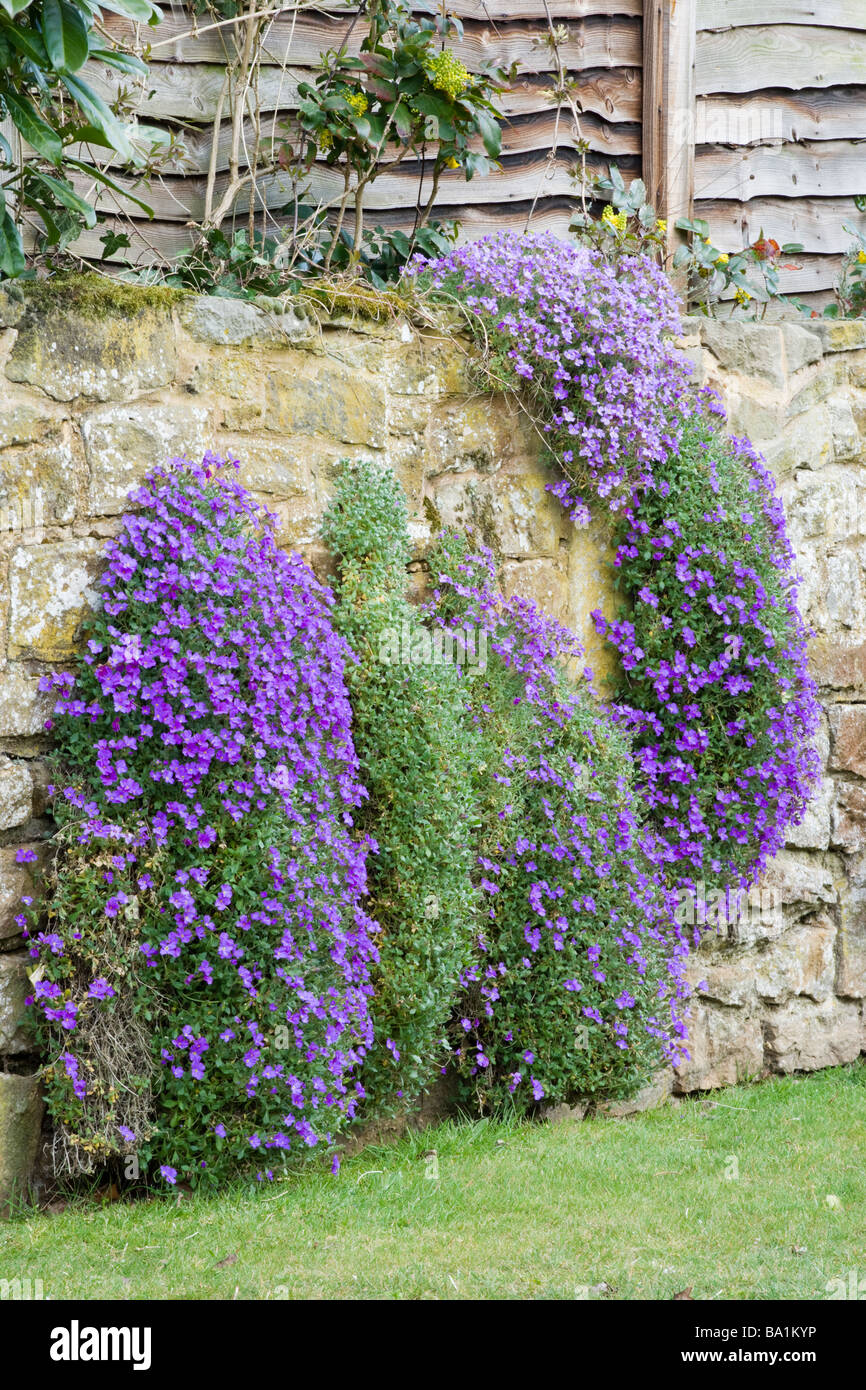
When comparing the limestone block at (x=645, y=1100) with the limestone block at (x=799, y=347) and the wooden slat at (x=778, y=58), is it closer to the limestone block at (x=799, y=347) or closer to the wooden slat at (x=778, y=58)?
the limestone block at (x=799, y=347)

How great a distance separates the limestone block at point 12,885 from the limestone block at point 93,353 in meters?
1.15

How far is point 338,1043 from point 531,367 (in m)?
2.19

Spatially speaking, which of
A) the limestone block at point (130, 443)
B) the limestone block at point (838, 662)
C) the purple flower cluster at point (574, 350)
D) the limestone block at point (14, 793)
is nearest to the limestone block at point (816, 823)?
the limestone block at point (838, 662)

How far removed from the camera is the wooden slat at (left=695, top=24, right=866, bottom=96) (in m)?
5.52

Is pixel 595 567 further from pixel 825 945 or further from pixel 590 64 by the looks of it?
pixel 590 64

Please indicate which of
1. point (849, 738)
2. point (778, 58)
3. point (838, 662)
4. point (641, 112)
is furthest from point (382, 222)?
point (849, 738)

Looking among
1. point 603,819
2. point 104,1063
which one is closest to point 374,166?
point 603,819

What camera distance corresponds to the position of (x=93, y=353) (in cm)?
350

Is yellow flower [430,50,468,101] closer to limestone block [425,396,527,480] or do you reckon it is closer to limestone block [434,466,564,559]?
limestone block [425,396,527,480]

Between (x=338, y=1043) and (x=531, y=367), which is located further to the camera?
(x=531, y=367)

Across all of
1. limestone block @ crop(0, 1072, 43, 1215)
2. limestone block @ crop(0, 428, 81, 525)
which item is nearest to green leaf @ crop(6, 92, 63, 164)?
limestone block @ crop(0, 428, 81, 525)

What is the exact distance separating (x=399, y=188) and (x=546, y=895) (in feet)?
8.79

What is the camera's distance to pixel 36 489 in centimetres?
339

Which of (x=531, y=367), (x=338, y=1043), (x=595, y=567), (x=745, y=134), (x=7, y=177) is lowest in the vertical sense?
(x=338, y=1043)
